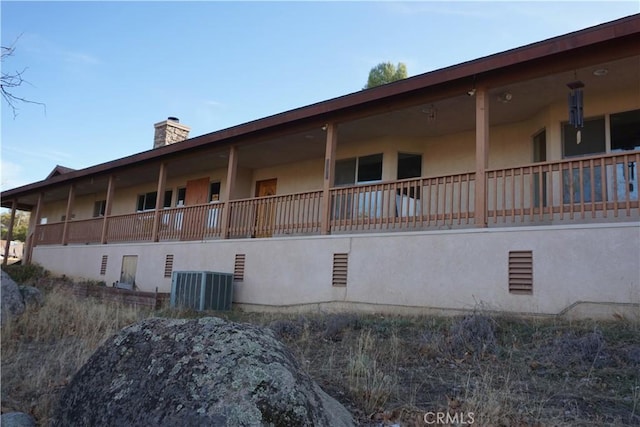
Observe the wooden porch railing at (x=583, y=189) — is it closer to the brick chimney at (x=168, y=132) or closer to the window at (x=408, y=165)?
the window at (x=408, y=165)

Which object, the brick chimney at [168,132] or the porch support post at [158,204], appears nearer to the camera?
the porch support post at [158,204]

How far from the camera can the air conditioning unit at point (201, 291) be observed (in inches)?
431

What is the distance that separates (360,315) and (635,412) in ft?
16.4

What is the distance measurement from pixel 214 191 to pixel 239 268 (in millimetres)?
5686

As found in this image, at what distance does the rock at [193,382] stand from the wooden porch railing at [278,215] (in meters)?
8.24

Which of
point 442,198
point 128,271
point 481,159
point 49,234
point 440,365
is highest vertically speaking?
point 481,159

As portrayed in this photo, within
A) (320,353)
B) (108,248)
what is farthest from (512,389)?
(108,248)

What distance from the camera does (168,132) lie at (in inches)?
818

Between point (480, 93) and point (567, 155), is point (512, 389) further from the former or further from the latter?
point (567, 155)

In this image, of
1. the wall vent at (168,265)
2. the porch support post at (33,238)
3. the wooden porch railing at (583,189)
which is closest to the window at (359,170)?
the wooden porch railing at (583,189)

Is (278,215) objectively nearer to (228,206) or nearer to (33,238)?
(228,206)

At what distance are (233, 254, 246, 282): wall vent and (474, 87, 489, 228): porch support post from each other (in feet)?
18.6

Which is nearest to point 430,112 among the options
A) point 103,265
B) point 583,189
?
point 583,189

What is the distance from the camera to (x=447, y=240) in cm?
865
